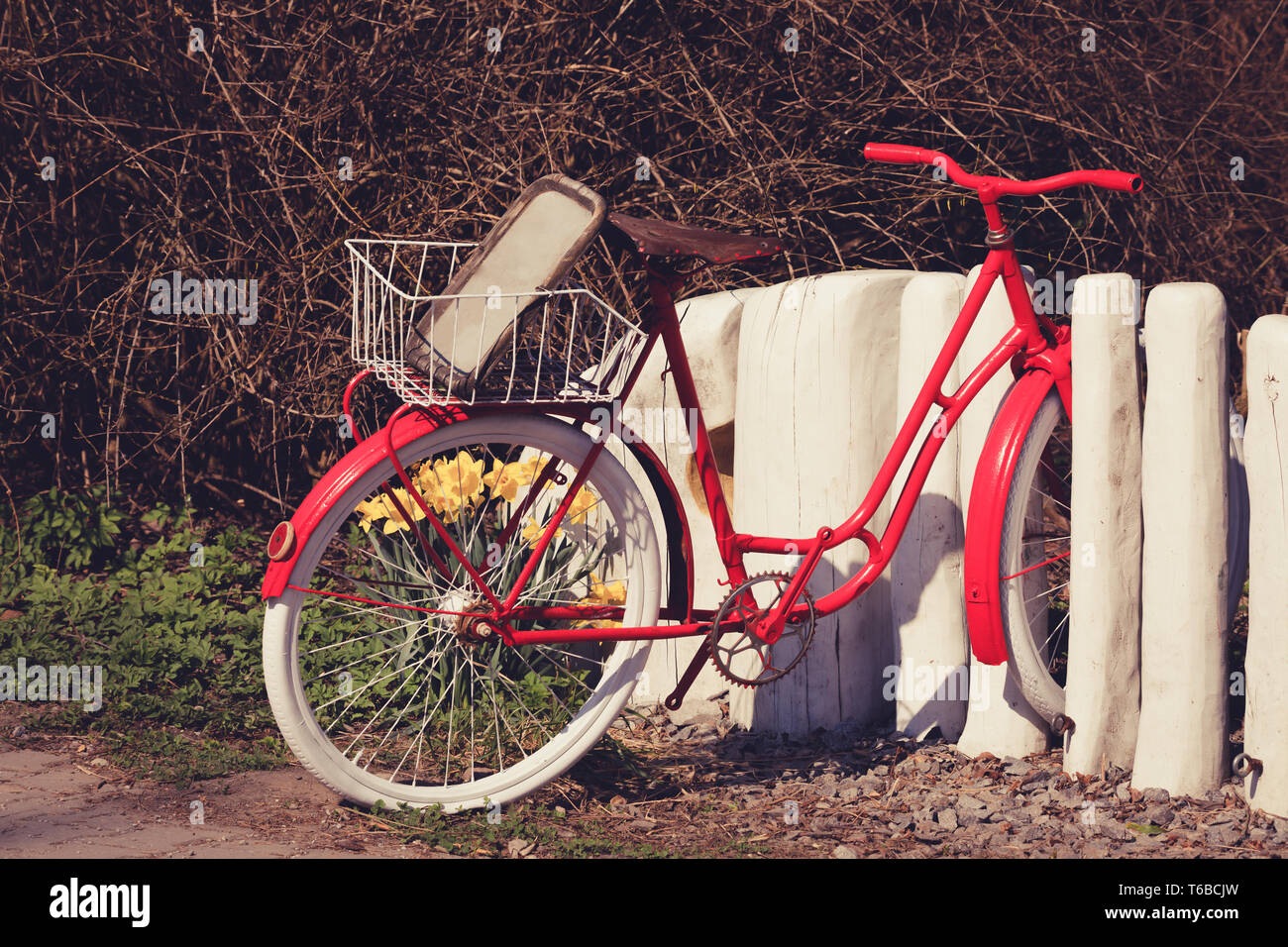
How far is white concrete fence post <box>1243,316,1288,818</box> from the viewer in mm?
2830

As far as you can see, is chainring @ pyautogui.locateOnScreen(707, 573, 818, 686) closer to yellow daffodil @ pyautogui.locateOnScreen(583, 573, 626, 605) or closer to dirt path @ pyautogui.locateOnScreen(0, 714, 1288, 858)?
dirt path @ pyautogui.locateOnScreen(0, 714, 1288, 858)

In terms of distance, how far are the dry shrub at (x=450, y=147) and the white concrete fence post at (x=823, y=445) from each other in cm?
103

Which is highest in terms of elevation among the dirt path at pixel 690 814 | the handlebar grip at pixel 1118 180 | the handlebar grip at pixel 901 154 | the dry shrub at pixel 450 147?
the dry shrub at pixel 450 147

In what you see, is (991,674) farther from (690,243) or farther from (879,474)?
(690,243)

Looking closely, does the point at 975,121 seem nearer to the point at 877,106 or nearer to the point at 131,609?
the point at 877,106

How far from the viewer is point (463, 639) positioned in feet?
9.84

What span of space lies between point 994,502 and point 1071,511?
22 cm

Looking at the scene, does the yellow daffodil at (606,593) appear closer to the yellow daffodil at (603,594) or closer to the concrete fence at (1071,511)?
the yellow daffodil at (603,594)

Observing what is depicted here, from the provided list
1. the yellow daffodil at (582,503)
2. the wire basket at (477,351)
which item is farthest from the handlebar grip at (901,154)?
the yellow daffodil at (582,503)

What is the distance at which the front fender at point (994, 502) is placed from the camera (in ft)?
10.3

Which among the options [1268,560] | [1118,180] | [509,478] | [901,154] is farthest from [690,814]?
[1118,180]

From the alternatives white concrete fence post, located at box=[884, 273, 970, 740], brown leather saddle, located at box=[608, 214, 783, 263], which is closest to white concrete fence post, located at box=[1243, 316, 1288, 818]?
white concrete fence post, located at box=[884, 273, 970, 740]

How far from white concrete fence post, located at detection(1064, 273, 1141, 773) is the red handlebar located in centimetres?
29
